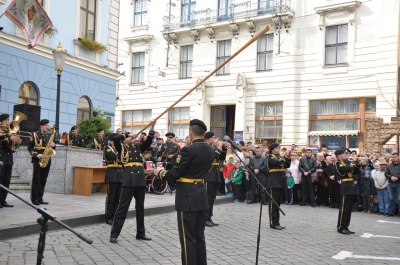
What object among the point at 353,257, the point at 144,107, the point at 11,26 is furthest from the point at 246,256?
the point at 144,107

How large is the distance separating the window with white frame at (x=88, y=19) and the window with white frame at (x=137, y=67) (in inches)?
550

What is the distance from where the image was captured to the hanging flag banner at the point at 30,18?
1688 centimetres

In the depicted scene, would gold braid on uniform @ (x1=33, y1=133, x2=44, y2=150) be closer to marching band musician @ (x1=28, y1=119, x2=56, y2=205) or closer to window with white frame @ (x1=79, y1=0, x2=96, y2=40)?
marching band musician @ (x1=28, y1=119, x2=56, y2=205)

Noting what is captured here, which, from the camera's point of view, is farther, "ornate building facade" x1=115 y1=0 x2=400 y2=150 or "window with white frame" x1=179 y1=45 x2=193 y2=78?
"window with white frame" x1=179 y1=45 x2=193 y2=78

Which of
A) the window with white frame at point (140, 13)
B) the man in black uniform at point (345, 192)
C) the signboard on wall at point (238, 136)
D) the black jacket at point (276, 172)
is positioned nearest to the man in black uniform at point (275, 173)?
the black jacket at point (276, 172)

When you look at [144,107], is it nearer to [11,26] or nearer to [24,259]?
[11,26]

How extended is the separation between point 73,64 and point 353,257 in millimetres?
15109

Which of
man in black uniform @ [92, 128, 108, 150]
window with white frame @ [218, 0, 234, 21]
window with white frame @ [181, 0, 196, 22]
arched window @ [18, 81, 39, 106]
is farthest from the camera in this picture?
window with white frame @ [181, 0, 196, 22]

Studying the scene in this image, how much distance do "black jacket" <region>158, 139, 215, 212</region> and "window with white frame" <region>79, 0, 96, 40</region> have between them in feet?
52.0

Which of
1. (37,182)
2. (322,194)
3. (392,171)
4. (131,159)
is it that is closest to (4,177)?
(37,182)

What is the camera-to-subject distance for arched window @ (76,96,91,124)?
70.1 ft

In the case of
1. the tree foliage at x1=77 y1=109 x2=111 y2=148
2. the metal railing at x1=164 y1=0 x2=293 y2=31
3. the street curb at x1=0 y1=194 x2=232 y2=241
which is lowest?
the street curb at x1=0 y1=194 x2=232 y2=241

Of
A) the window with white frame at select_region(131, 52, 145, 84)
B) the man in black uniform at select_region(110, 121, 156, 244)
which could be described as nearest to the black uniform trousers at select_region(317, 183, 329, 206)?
the man in black uniform at select_region(110, 121, 156, 244)

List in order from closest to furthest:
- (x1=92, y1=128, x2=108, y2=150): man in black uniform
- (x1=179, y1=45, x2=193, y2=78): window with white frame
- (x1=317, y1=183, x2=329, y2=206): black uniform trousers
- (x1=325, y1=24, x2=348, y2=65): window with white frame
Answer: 1. (x1=92, y1=128, x2=108, y2=150): man in black uniform
2. (x1=317, y1=183, x2=329, y2=206): black uniform trousers
3. (x1=325, y1=24, x2=348, y2=65): window with white frame
4. (x1=179, y1=45, x2=193, y2=78): window with white frame
